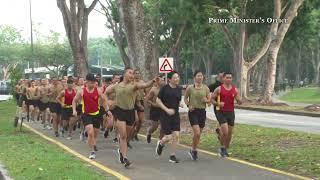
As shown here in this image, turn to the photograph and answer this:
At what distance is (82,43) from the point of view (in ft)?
106

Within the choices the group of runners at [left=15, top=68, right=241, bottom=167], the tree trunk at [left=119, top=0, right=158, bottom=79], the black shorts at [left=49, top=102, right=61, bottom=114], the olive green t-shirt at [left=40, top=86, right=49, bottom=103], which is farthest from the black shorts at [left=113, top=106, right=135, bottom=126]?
the olive green t-shirt at [left=40, top=86, right=49, bottom=103]

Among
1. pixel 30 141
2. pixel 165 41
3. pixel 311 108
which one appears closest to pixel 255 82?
pixel 165 41

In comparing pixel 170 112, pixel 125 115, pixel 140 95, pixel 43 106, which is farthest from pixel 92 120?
pixel 43 106

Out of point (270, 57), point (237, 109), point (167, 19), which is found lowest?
point (237, 109)

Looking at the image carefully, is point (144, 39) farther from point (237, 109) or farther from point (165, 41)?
point (165, 41)

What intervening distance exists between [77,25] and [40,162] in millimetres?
20568

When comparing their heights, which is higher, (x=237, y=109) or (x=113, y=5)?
(x=113, y=5)

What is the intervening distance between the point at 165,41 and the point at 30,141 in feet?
113

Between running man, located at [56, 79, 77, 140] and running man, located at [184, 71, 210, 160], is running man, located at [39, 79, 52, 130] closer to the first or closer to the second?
running man, located at [56, 79, 77, 140]

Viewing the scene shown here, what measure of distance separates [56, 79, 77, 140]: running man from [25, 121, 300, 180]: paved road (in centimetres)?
366

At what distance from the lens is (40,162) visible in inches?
458

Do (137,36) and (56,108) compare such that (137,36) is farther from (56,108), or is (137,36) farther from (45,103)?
(45,103)

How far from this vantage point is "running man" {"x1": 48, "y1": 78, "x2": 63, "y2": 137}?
754 inches

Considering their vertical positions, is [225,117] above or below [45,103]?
above
